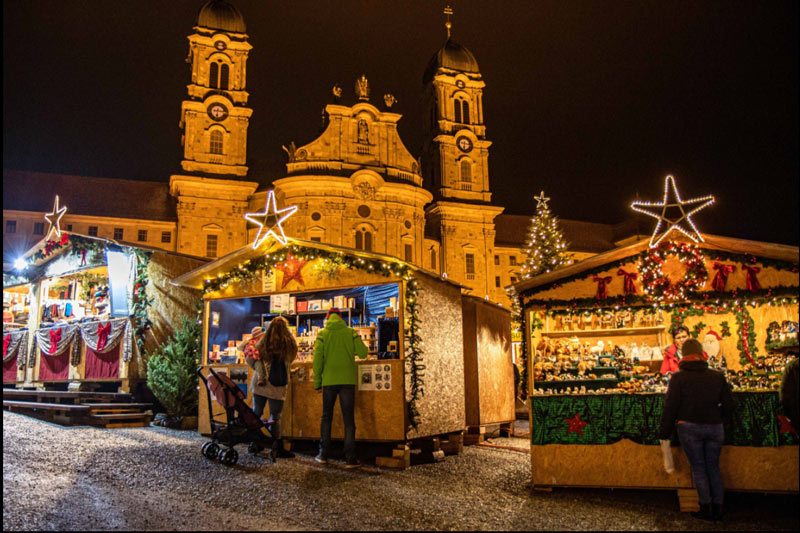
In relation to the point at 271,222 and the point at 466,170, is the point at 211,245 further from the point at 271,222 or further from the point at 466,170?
the point at 271,222

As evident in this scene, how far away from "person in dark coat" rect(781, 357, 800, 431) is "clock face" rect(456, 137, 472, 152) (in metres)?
42.2

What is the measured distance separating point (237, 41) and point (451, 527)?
41.7 metres

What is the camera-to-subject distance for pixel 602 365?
29.6 ft

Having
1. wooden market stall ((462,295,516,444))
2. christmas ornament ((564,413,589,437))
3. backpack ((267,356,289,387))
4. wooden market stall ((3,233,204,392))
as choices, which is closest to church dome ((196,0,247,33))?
wooden market stall ((3,233,204,392))

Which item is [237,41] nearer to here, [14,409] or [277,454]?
[14,409]

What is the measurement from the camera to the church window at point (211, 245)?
125ft

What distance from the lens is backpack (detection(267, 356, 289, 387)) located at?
849cm

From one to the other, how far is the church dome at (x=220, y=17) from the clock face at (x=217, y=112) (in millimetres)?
5616

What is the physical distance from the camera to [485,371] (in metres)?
11.7

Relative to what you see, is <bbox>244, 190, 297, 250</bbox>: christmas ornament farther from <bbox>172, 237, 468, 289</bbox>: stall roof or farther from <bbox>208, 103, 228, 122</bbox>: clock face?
<bbox>208, 103, 228, 122</bbox>: clock face

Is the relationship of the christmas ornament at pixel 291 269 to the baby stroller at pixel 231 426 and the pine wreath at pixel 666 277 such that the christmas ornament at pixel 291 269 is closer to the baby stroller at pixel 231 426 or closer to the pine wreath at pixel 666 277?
the baby stroller at pixel 231 426

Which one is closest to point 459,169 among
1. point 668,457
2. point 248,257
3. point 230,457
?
point 248,257

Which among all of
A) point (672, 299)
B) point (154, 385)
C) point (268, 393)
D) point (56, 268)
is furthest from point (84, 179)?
point (672, 299)

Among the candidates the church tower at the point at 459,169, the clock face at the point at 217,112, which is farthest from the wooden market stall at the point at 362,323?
the church tower at the point at 459,169
